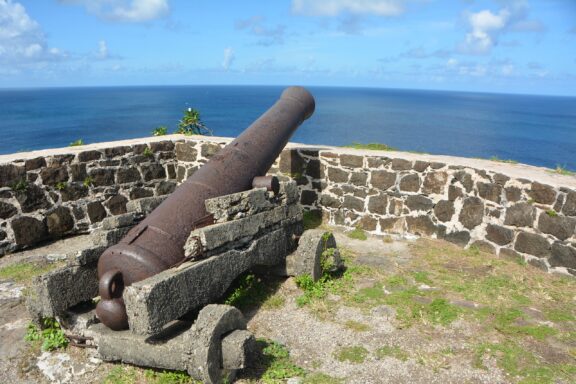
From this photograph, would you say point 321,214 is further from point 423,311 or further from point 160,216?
point 160,216

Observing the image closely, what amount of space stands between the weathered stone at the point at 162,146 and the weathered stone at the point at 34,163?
2.01 metres

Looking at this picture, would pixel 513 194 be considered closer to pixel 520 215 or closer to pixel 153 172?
pixel 520 215

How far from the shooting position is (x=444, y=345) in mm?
4664

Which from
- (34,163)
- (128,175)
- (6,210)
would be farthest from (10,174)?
(128,175)

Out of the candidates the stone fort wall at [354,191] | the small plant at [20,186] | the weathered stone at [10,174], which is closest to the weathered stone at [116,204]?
the stone fort wall at [354,191]

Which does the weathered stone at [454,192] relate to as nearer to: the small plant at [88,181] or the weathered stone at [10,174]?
the small plant at [88,181]

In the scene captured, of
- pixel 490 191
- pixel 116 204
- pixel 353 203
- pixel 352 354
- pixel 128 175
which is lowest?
pixel 352 354

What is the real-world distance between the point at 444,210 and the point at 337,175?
1.92 meters

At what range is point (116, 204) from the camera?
27.4ft

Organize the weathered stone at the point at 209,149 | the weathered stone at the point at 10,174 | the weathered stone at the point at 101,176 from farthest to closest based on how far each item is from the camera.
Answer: the weathered stone at the point at 209,149
the weathered stone at the point at 101,176
the weathered stone at the point at 10,174

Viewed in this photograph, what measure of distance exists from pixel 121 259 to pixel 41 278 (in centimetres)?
90

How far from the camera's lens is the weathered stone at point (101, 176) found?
26.3 feet

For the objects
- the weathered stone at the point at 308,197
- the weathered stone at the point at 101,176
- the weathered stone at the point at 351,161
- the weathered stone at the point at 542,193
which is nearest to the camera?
the weathered stone at the point at 542,193

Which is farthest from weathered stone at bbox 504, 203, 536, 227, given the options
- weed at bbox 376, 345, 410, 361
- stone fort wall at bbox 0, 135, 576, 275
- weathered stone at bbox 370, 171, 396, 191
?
weed at bbox 376, 345, 410, 361
